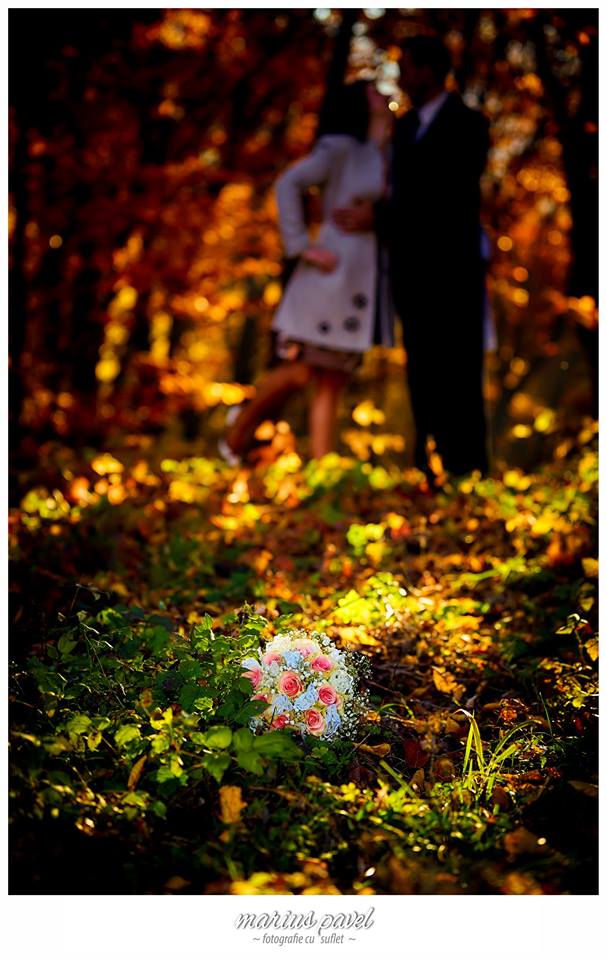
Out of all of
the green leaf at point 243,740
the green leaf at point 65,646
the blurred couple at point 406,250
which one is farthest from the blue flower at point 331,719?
the blurred couple at point 406,250

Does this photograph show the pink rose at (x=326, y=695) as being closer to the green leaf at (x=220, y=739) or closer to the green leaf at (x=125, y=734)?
the green leaf at (x=220, y=739)

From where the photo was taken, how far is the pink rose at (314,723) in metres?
2.47

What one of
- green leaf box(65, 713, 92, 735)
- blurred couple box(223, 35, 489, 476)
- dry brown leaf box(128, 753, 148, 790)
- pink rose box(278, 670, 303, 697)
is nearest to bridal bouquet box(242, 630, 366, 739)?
pink rose box(278, 670, 303, 697)

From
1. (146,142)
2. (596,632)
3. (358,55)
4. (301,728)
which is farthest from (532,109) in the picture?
(301,728)

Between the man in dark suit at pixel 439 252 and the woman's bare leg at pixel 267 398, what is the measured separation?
0.80 meters

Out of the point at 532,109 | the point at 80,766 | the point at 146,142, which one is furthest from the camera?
the point at 532,109

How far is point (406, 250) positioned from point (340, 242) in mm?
467

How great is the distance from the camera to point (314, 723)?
8.13 feet

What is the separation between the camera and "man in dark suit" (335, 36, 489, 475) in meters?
4.71

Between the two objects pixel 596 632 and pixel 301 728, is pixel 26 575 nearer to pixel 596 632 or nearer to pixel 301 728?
pixel 301 728

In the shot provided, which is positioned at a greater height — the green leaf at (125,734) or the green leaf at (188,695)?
the green leaf at (188,695)

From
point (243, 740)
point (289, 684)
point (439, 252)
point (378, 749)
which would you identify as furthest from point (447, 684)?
point (439, 252)

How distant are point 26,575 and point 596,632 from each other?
2.36 meters
